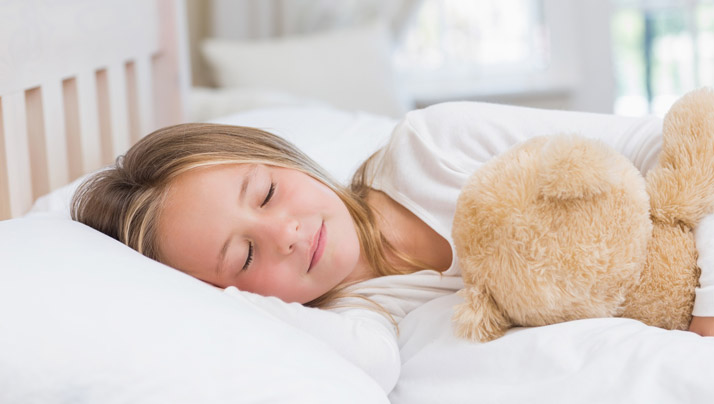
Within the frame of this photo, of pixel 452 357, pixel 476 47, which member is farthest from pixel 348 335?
pixel 476 47

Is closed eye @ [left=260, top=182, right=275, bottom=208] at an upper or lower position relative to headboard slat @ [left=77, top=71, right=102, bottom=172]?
lower

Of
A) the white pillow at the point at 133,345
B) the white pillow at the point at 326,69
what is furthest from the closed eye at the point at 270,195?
the white pillow at the point at 326,69

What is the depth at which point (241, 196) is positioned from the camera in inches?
34.8

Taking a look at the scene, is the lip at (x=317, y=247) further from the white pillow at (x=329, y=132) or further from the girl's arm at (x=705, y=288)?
the girl's arm at (x=705, y=288)

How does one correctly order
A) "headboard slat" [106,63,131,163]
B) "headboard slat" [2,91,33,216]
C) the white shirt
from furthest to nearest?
"headboard slat" [106,63,131,163] < "headboard slat" [2,91,33,216] < the white shirt

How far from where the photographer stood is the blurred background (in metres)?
2.48

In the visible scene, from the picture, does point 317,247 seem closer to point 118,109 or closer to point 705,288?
point 705,288

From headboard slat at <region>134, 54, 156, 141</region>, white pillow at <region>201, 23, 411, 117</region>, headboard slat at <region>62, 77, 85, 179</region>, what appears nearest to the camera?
headboard slat at <region>62, 77, 85, 179</region>

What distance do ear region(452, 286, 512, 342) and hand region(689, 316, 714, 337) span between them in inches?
7.7

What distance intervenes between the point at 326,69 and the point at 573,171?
1.73 m

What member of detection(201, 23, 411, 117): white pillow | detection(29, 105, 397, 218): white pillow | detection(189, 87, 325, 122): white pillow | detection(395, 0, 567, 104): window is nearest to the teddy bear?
detection(29, 105, 397, 218): white pillow

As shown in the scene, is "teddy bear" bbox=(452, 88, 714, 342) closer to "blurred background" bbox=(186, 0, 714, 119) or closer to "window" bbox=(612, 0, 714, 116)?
"blurred background" bbox=(186, 0, 714, 119)

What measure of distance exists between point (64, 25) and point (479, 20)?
1.85m

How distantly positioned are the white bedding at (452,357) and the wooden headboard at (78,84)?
11.9 inches
